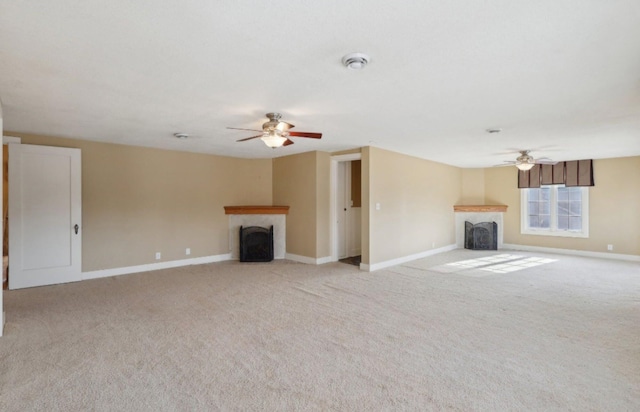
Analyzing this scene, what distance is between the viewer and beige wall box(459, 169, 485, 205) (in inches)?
354

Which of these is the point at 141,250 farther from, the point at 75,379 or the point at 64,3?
the point at 64,3

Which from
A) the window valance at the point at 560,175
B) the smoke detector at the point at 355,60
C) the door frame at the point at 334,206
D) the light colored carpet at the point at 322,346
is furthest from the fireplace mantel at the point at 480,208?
the smoke detector at the point at 355,60

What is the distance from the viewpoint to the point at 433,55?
7.34ft

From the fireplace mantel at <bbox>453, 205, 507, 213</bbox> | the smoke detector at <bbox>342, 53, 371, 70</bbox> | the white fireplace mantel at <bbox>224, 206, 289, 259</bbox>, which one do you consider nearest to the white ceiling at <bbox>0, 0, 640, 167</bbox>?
the smoke detector at <bbox>342, 53, 371, 70</bbox>

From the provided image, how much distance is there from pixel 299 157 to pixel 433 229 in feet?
12.1

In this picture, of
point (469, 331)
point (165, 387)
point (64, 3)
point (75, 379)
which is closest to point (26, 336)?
point (75, 379)

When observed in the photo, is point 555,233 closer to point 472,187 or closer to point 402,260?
point 472,187

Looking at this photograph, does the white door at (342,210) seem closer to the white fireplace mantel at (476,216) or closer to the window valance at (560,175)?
the white fireplace mantel at (476,216)

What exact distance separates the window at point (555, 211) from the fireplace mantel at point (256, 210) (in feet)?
20.4

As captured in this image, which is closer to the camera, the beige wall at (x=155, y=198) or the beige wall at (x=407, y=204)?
the beige wall at (x=155, y=198)

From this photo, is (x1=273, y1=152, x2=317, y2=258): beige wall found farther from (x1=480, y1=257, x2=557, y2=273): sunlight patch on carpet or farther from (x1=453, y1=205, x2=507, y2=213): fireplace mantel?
(x1=453, y1=205, x2=507, y2=213): fireplace mantel

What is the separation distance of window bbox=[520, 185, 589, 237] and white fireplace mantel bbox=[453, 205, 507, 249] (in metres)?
0.51

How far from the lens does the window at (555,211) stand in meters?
7.48

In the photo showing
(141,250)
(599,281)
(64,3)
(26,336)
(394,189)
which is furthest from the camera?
(394,189)
